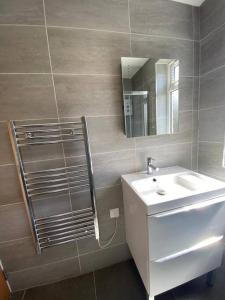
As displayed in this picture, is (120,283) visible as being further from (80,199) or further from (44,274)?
(80,199)

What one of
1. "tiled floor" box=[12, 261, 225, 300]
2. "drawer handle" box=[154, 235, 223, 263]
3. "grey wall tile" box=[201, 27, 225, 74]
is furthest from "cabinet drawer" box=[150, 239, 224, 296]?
"grey wall tile" box=[201, 27, 225, 74]

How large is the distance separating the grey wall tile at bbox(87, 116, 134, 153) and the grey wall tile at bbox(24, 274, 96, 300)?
3.95ft

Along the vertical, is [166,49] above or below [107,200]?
above

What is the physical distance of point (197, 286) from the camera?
1.16 m

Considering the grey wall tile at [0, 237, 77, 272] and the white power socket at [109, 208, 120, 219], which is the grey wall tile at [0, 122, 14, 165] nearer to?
the grey wall tile at [0, 237, 77, 272]

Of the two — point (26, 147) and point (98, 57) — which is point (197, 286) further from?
point (98, 57)

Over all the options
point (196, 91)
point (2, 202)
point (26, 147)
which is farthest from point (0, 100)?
point (196, 91)

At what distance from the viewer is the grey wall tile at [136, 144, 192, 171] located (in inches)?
52.7

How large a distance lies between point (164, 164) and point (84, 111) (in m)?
0.94

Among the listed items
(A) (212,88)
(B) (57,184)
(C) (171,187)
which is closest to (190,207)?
(C) (171,187)

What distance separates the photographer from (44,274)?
1263 mm

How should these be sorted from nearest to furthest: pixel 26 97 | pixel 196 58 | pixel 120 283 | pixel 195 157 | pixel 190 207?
pixel 190 207 → pixel 26 97 → pixel 120 283 → pixel 196 58 → pixel 195 157

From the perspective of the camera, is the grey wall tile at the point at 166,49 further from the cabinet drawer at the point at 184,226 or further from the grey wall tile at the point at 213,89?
the cabinet drawer at the point at 184,226

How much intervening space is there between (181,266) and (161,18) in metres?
1.96
